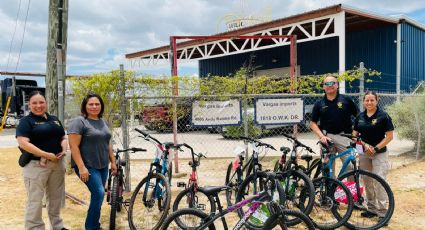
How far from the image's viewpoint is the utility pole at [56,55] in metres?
5.84

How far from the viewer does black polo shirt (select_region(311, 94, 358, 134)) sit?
508 centimetres

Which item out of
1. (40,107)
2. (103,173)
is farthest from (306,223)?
(40,107)

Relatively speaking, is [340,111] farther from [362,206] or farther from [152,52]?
[152,52]

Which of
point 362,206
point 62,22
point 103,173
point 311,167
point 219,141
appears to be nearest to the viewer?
point 103,173

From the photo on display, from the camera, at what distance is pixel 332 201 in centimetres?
474

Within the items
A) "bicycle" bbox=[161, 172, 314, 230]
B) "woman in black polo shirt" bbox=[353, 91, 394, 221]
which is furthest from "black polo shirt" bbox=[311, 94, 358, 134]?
"bicycle" bbox=[161, 172, 314, 230]

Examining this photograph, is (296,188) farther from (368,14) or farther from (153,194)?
(368,14)

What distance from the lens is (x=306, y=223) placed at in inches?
133

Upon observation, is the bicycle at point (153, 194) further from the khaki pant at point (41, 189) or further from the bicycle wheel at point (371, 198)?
the bicycle wheel at point (371, 198)

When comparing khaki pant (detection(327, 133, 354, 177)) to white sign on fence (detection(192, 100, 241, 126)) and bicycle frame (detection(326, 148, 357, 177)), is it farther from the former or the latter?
white sign on fence (detection(192, 100, 241, 126))

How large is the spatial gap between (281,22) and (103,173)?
15159 mm

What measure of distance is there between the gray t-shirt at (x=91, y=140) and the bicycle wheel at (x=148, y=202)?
63cm

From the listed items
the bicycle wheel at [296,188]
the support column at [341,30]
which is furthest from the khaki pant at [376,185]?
the support column at [341,30]

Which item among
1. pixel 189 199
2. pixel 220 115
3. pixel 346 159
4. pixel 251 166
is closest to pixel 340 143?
pixel 346 159
